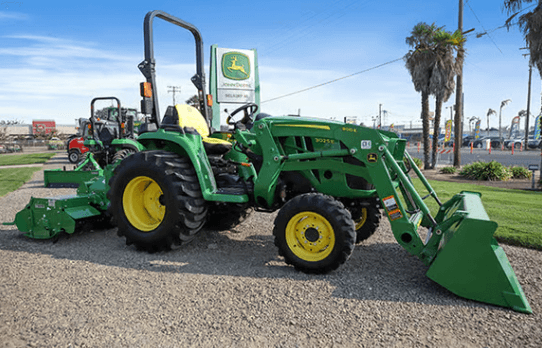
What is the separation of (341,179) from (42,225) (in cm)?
371

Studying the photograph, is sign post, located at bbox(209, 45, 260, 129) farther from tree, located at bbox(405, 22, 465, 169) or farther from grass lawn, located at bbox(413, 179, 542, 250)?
grass lawn, located at bbox(413, 179, 542, 250)

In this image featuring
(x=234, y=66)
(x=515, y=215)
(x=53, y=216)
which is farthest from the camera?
(x=234, y=66)

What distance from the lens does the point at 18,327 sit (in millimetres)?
2799

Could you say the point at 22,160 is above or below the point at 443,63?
below

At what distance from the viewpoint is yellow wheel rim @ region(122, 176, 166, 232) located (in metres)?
4.68

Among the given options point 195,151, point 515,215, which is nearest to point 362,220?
point 195,151

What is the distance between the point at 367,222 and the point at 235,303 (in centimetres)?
231

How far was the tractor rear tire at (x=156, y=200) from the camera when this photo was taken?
430 cm

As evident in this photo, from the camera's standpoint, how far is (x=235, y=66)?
666 inches

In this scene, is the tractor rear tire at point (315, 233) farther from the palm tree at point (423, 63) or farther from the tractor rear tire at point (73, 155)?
the tractor rear tire at point (73, 155)

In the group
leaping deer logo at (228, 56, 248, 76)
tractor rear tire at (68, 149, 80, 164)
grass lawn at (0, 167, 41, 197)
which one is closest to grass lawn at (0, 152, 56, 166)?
tractor rear tire at (68, 149, 80, 164)

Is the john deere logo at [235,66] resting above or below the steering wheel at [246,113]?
above

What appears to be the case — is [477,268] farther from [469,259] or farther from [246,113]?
[246,113]

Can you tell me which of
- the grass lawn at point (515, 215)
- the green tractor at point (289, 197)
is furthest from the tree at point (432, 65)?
the green tractor at point (289, 197)
